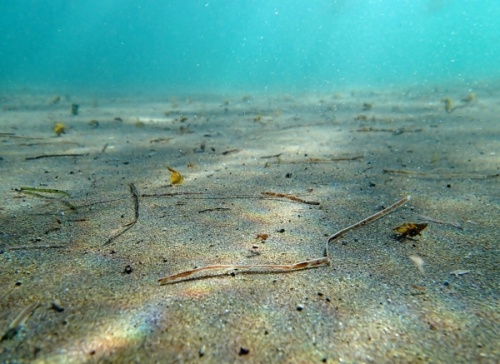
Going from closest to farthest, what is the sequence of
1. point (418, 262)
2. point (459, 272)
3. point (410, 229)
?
point (459, 272) → point (418, 262) → point (410, 229)

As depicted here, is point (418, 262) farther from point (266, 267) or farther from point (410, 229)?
point (266, 267)

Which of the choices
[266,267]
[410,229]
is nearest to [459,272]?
[410,229]

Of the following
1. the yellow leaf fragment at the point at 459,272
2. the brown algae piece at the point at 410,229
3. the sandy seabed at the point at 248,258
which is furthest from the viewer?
the brown algae piece at the point at 410,229

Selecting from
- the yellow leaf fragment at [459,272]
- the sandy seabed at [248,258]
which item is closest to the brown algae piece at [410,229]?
the sandy seabed at [248,258]

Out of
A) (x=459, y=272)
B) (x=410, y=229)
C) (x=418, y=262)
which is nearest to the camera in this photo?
(x=459, y=272)


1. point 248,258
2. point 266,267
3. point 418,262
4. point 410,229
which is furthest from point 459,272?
point 248,258

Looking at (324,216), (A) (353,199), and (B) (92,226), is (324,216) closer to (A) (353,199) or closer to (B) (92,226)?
(A) (353,199)

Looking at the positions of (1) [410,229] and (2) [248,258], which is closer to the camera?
(2) [248,258]

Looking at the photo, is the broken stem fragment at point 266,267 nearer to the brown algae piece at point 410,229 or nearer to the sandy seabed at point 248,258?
the sandy seabed at point 248,258

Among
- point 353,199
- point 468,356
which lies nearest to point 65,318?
point 468,356
